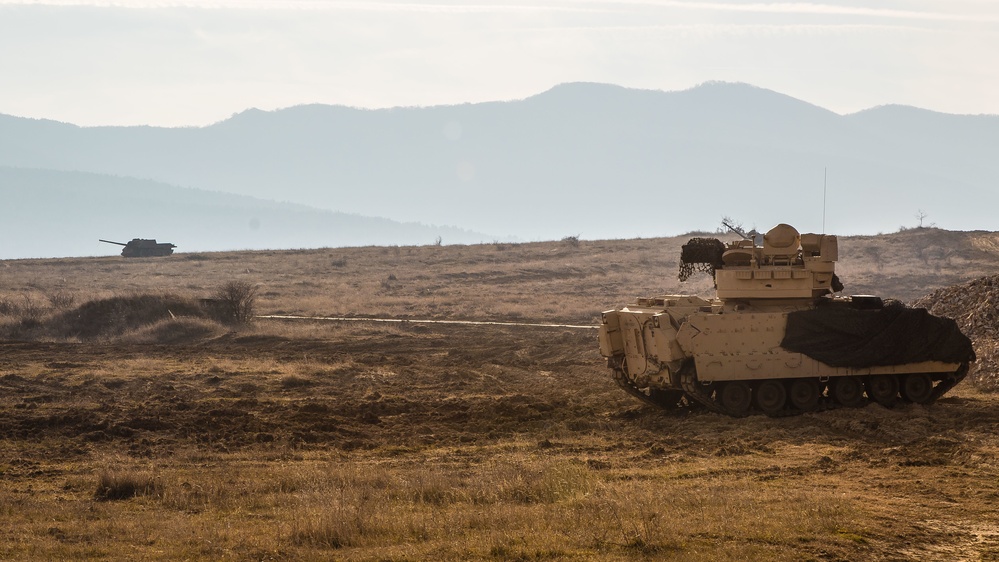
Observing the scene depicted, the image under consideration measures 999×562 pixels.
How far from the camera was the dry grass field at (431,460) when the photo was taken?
443 inches

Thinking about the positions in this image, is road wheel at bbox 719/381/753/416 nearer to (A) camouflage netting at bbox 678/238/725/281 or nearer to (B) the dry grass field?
(B) the dry grass field

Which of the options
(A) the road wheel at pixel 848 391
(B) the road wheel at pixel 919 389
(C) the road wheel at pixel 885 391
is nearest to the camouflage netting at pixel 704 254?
(A) the road wheel at pixel 848 391

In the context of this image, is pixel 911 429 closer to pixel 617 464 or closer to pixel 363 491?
pixel 617 464

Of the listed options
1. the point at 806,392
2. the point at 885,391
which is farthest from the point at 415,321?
the point at 885,391

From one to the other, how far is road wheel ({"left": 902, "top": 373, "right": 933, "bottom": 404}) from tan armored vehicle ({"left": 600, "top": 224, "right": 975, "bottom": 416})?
0.02 m

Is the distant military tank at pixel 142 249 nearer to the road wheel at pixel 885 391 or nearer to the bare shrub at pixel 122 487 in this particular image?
the road wheel at pixel 885 391

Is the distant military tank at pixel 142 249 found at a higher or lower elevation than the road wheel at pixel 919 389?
higher

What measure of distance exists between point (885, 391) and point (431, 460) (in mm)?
8746

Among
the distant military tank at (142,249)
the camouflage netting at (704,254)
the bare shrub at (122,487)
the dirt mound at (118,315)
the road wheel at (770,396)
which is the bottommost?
the bare shrub at (122,487)

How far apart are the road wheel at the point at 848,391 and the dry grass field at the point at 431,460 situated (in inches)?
22.5

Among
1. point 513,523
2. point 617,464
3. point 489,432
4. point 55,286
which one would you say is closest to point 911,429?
point 617,464

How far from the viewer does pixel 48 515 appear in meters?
12.8

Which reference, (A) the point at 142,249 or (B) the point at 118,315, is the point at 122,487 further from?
(A) the point at 142,249

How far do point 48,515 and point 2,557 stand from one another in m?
2.00
